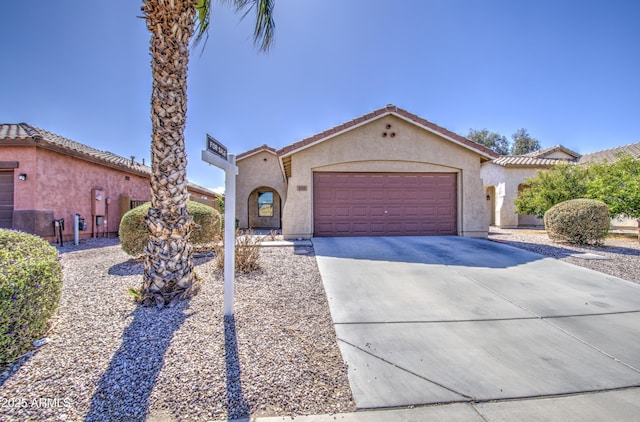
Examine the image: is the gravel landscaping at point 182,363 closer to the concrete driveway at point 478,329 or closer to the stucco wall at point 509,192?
the concrete driveway at point 478,329

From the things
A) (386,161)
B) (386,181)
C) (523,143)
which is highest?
(523,143)

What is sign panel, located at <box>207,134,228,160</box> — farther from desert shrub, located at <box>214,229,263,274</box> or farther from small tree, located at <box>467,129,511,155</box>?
small tree, located at <box>467,129,511,155</box>

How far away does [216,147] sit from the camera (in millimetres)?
4109

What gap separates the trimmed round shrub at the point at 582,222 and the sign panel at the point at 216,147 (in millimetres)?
11944

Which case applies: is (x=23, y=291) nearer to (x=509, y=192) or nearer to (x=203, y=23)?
(x=203, y=23)

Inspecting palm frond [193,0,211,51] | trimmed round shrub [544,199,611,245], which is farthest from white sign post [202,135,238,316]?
trimmed round shrub [544,199,611,245]

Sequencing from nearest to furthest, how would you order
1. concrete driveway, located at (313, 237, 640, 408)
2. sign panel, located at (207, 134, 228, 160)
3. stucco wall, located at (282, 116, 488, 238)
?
concrete driveway, located at (313, 237, 640, 408)
sign panel, located at (207, 134, 228, 160)
stucco wall, located at (282, 116, 488, 238)

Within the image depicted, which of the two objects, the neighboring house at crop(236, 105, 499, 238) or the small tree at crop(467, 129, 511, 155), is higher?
the small tree at crop(467, 129, 511, 155)

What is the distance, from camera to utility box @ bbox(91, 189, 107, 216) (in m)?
13.3

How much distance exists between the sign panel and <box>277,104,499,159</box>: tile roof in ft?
22.3

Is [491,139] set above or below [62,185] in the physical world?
above

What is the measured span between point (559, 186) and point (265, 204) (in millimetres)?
16758

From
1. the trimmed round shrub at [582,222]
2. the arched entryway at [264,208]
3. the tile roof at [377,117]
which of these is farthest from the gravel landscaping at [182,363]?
the arched entryway at [264,208]

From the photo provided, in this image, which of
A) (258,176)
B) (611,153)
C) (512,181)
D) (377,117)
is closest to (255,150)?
(258,176)
